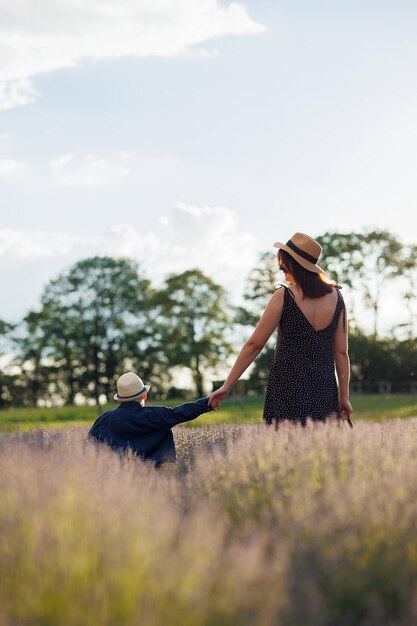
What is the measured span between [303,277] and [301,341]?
18.3 inches

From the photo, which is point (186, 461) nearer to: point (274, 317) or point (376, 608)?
point (274, 317)

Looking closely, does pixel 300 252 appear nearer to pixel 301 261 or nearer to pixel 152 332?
pixel 301 261

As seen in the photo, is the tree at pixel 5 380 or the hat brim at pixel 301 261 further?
the tree at pixel 5 380

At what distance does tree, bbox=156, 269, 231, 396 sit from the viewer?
49438mm

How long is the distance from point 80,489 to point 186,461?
289 cm

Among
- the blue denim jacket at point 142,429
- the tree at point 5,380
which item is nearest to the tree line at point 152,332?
the tree at point 5,380

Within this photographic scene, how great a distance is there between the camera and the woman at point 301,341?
6031mm

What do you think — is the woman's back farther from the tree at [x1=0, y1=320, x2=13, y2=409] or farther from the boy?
the tree at [x1=0, y1=320, x2=13, y2=409]

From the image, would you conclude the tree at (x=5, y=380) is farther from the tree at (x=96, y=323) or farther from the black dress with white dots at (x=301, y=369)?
the black dress with white dots at (x=301, y=369)

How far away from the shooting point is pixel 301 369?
6.14m

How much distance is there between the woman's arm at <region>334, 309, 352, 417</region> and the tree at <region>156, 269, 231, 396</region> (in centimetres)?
4232

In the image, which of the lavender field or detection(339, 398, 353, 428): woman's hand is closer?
the lavender field

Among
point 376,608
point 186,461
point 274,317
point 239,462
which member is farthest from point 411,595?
point 186,461

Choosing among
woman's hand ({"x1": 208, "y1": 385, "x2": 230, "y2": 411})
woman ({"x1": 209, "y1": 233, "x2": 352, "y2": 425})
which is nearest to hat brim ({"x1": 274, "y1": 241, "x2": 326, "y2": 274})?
woman ({"x1": 209, "y1": 233, "x2": 352, "y2": 425})
